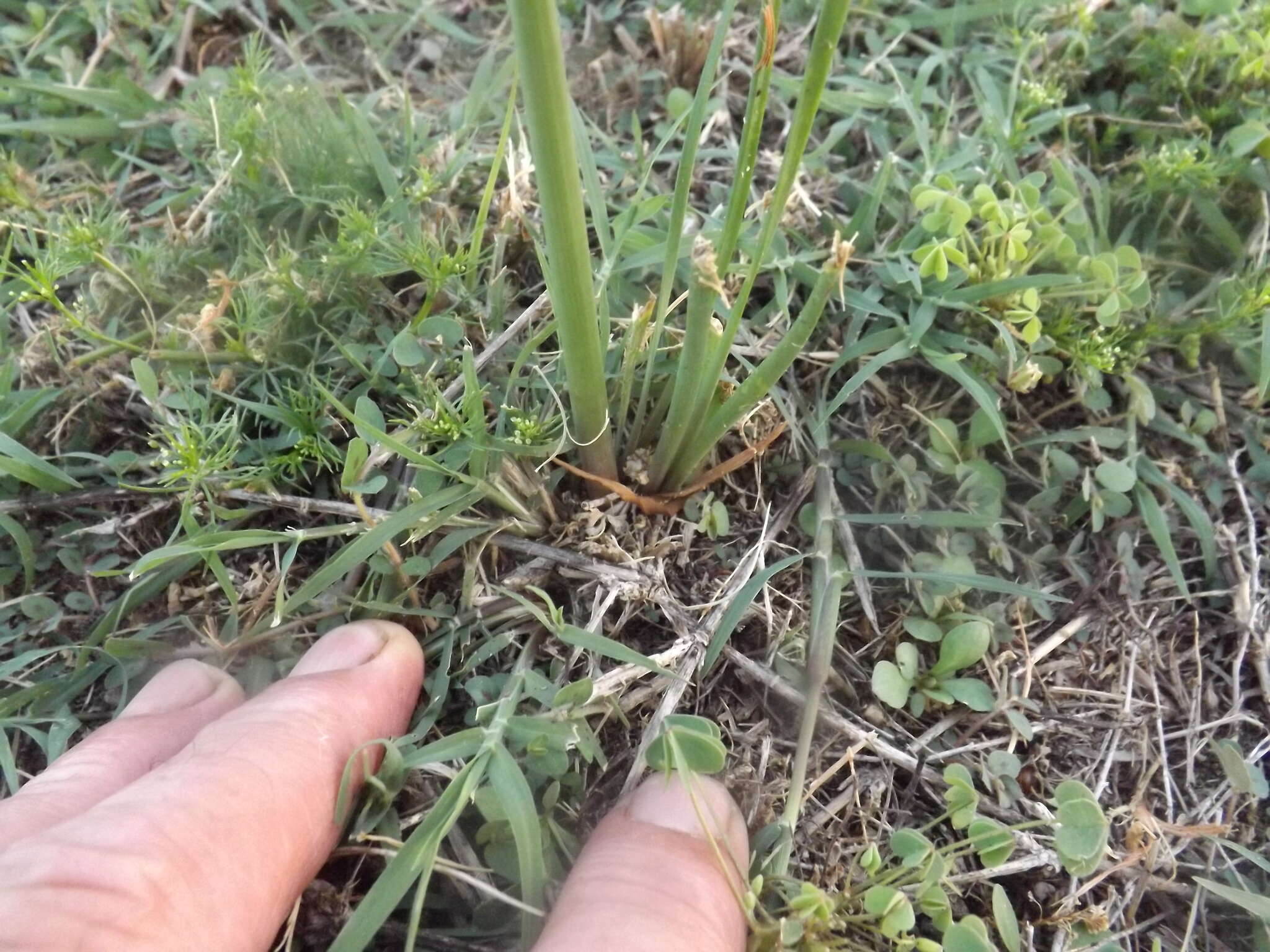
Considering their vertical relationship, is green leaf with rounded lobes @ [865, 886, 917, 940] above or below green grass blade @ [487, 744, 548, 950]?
below

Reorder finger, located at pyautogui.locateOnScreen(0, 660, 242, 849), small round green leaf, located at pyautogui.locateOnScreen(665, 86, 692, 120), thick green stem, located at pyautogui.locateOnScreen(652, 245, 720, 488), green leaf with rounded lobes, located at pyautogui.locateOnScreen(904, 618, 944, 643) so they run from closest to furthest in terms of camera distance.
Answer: thick green stem, located at pyautogui.locateOnScreen(652, 245, 720, 488)
finger, located at pyautogui.locateOnScreen(0, 660, 242, 849)
green leaf with rounded lobes, located at pyautogui.locateOnScreen(904, 618, 944, 643)
small round green leaf, located at pyautogui.locateOnScreen(665, 86, 692, 120)

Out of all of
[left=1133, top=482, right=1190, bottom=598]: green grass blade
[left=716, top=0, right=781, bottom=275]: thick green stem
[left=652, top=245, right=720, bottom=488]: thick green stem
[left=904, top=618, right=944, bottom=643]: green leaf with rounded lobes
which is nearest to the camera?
[left=716, top=0, right=781, bottom=275]: thick green stem

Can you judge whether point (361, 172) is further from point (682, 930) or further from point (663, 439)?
point (682, 930)

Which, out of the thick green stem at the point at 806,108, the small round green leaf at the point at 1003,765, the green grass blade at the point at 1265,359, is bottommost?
the small round green leaf at the point at 1003,765

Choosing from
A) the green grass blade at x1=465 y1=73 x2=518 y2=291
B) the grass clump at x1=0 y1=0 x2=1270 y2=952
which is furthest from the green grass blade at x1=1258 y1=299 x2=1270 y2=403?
the green grass blade at x1=465 y1=73 x2=518 y2=291

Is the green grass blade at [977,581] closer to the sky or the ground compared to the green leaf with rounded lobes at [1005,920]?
closer to the sky

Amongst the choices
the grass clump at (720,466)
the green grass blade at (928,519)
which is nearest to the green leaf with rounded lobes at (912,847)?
the grass clump at (720,466)

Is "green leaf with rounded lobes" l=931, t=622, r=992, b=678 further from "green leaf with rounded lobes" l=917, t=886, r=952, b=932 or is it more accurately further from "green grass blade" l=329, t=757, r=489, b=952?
"green grass blade" l=329, t=757, r=489, b=952

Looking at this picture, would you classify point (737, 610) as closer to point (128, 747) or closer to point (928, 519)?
point (928, 519)

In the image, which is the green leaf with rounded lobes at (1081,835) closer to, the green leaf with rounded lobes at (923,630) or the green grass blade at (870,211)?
the green leaf with rounded lobes at (923,630)
